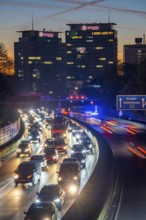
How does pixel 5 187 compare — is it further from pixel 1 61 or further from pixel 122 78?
pixel 122 78

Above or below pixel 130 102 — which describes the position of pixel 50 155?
below

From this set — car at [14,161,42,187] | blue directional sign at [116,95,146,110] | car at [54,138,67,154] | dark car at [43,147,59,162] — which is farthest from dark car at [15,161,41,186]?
blue directional sign at [116,95,146,110]

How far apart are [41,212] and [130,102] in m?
43.8

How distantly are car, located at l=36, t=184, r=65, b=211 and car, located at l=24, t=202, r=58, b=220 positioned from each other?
4.32m

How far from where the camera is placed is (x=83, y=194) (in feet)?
113

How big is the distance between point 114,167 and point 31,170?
11.7m

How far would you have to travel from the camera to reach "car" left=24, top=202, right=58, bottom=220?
25141 mm

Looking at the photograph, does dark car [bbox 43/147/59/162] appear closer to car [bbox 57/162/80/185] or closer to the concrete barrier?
the concrete barrier

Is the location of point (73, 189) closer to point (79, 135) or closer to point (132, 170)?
point (132, 170)

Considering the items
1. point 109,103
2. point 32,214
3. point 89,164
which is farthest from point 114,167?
point 109,103

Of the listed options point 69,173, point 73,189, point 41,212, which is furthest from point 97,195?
point 41,212

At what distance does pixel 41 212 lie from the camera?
25375 mm

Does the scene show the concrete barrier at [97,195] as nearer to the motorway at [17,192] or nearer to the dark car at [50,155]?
the motorway at [17,192]

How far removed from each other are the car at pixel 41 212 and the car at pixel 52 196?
14.2 feet
